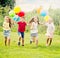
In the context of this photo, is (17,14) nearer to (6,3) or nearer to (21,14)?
(21,14)

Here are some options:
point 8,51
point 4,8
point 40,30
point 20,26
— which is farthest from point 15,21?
point 4,8

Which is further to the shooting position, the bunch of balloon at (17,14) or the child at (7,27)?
the bunch of balloon at (17,14)

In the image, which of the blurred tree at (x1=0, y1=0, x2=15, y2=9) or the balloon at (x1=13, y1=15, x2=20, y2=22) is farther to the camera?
the blurred tree at (x1=0, y1=0, x2=15, y2=9)

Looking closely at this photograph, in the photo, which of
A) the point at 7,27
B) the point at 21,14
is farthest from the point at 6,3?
the point at 7,27

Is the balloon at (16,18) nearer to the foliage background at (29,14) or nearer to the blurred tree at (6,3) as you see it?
the foliage background at (29,14)

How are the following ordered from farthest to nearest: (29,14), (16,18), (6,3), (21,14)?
1. (6,3)
2. (29,14)
3. (16,18)
4. (21,14)

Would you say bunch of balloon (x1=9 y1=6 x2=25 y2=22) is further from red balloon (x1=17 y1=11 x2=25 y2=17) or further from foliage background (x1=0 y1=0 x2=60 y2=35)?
foliage background (x1=0 y1=0 x2=60 y2=35)

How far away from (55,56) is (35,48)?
2252 mm

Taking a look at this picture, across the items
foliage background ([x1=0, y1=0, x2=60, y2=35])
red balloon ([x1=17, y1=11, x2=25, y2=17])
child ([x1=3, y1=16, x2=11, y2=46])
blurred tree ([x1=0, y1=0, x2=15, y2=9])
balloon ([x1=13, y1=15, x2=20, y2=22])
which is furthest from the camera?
blurred tree ([x1=0, y1=0, x2=15, y2=9])

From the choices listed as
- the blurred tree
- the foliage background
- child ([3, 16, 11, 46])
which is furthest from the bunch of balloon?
the blurred tree

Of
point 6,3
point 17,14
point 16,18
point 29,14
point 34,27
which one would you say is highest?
point 6,3

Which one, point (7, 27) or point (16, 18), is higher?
point (16, 18)

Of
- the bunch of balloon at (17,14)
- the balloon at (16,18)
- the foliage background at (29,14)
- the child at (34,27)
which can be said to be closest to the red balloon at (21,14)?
the bunch of balloon at (17,14)

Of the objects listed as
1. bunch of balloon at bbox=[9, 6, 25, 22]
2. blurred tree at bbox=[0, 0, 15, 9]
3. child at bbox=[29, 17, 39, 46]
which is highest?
blurred tree at bbox=[0, 0, 15, 9]
